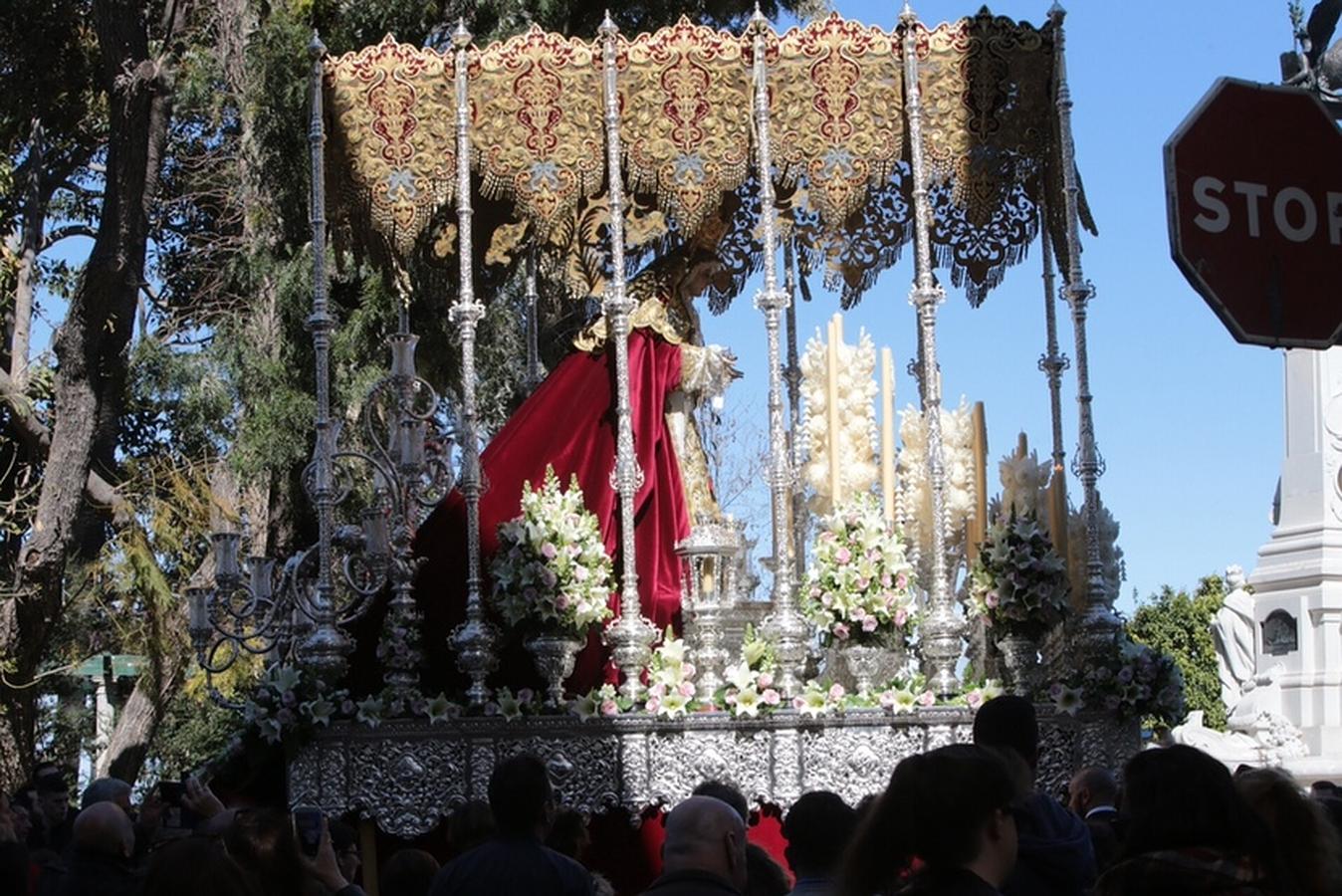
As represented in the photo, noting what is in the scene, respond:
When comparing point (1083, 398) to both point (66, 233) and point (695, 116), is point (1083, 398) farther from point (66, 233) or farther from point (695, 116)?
point (66, 233)

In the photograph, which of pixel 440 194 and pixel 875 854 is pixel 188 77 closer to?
pixel 440 194

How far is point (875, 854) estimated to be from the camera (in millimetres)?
4047

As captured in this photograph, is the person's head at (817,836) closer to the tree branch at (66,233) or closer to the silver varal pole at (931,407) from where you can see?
the silver varal pole at (931,407)

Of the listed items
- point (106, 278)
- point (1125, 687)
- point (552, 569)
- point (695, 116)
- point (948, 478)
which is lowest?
point (1125, 687)

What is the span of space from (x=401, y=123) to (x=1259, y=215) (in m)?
10.4

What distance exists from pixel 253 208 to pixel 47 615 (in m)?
4.79

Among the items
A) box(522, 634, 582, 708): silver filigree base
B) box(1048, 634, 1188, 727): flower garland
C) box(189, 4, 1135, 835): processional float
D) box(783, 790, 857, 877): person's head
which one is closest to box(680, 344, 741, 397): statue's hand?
box(189, 4, 1135, 835): processional float

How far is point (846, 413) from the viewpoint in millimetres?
13883

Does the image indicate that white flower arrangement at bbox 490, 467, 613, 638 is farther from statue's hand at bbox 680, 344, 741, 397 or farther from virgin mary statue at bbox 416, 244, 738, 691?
statue's hand at bbox 680, 344, 741, 397

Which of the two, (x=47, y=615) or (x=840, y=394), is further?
(x=47, y=615)

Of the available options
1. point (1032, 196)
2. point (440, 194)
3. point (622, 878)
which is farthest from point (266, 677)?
point (1032, 196)

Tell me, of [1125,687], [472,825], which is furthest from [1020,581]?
[472,825]

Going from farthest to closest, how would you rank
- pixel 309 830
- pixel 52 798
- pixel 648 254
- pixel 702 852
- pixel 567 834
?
pixel 648 254 → pixel 52 798 → pixel 567 834 → pixel 309 830 → pixel 702 852

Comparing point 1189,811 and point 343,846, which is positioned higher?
point 1189,811
